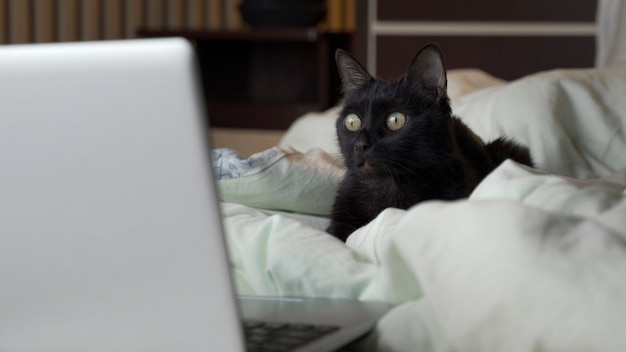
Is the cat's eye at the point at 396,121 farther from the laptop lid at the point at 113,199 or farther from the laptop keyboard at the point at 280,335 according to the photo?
the laptop lid at the point at 113,199

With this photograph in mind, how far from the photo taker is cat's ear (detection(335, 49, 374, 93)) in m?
1.23

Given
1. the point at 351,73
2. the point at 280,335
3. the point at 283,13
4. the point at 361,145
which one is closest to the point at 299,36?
the point at 283,13

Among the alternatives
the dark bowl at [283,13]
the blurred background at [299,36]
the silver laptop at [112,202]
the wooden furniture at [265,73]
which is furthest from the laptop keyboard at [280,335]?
the dark bowl at [283,13]

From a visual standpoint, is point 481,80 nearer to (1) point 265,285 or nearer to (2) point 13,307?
(1) point 265,285

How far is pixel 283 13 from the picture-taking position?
3.15m

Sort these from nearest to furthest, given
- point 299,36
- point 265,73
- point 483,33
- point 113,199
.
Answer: point 113,199 → point 483,33 → point 299,36 → point 265,73

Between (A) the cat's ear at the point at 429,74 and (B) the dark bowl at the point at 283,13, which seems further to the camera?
(B) the dark bowl at the point at 283,13

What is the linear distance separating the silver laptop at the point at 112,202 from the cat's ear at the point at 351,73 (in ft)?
2.02

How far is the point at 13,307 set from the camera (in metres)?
0.66

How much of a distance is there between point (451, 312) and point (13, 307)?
0.30 metres

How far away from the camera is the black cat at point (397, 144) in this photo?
1156 mm

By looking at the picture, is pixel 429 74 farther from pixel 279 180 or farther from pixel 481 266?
pixel 481 266

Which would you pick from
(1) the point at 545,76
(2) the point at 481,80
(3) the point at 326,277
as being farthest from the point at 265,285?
(2) the point at 481,80

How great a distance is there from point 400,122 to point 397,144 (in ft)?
0.10
